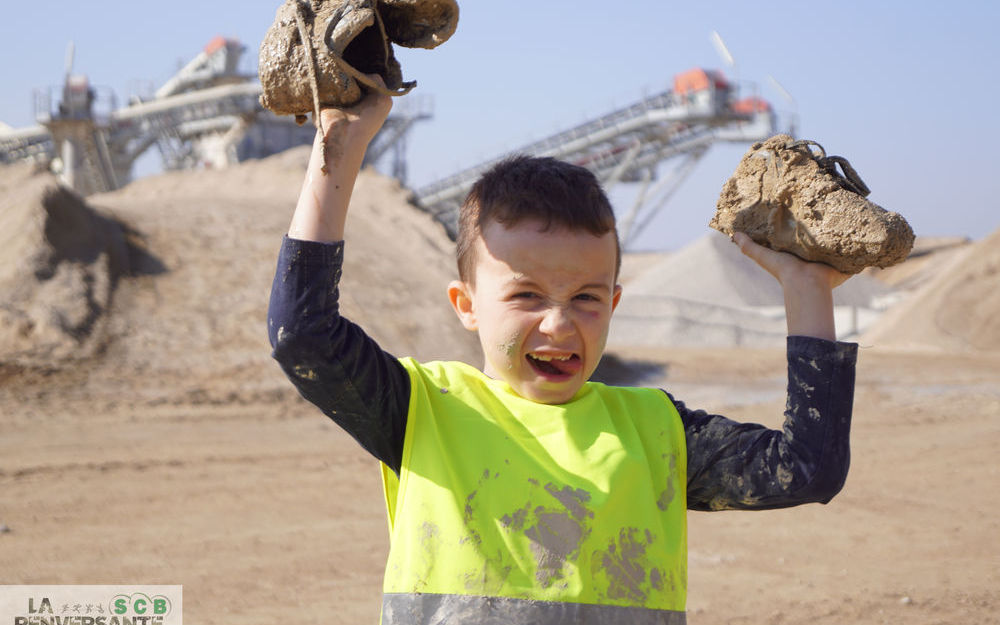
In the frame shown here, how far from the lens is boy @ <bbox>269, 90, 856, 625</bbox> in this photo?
5.34 ft

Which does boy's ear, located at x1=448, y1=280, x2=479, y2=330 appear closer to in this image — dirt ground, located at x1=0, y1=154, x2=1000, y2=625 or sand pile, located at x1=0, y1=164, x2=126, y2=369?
dirt ground, located at x1=0, y1=154, x2=1000, y2=625

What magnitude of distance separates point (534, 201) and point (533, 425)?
1.39 ft

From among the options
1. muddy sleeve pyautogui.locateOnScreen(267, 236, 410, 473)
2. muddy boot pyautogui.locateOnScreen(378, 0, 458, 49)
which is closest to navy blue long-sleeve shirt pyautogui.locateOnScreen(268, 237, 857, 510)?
muddy sleeve pyautogui.locateOnScreen(267, 236, 410, 473)

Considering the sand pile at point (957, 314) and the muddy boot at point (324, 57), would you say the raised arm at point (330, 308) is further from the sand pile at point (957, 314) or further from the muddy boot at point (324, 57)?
the sand pile at point (957, 314)

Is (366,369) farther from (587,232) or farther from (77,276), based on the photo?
(77,276)

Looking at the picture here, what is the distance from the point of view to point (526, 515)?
5.56ft

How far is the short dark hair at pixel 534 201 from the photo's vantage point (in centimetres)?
178

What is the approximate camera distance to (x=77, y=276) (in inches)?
477

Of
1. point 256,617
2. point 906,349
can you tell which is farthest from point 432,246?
point 256,617

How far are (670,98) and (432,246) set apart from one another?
10823mm

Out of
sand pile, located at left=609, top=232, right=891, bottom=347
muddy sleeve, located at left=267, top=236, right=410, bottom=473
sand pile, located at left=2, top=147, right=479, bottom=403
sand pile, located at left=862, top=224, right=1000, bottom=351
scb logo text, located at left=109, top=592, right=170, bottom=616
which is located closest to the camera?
muddy sleeve, located at left=267, top=236, right=410, bottom=473

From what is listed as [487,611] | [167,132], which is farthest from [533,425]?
[167,132]

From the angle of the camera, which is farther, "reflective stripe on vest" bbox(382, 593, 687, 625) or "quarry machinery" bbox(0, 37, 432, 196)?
"quarry machinery" bbox(0, 37, 432, 196)

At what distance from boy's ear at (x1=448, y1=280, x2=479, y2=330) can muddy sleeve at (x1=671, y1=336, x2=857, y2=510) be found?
58 centimetres
